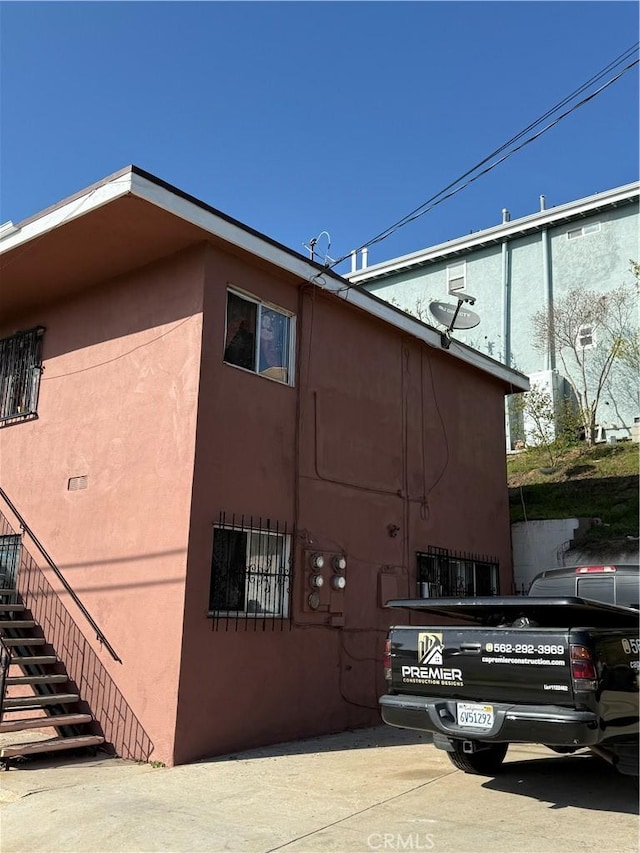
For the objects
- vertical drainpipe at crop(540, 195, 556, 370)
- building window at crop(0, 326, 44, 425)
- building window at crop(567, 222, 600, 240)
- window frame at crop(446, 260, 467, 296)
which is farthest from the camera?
window frame at crop(446, 260, 467, 296)

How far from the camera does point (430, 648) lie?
18.5 ft

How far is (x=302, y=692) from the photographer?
27.8 ft

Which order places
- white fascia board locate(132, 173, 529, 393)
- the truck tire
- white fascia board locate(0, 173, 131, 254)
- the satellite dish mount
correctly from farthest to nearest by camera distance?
the satellite dish mount, white fascia board locate(132, 173, 529, 393), white fascia board locate(0, 173, 131, 254), the truck tire

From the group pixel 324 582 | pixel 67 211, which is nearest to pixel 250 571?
pixel 324 582

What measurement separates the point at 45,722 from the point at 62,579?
5.88 feet

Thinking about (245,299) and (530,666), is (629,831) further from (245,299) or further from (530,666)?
(245,299)

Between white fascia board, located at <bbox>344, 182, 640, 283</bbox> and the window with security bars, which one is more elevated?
white fascia board, located at <bbox>344, 182, 640, 283</bbox>

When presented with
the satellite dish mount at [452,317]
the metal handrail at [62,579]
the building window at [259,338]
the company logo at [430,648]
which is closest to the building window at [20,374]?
the metal handrail at [62,579]

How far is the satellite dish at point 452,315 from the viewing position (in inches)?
444

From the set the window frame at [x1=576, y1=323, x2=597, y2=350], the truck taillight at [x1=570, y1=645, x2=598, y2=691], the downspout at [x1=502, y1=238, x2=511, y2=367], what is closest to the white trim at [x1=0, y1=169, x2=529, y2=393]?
the truck taillight at [x1=570, y1=645, x2=598, y2=691]

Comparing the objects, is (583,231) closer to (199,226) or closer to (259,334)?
(259,334)

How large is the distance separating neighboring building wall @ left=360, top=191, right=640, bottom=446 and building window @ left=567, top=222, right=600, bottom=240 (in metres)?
0.06

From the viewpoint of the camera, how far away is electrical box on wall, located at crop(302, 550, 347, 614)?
8719 millimetres

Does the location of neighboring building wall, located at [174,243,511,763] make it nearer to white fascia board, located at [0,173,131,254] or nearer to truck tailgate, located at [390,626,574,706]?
white fascia board, located at [0,173,131,254]
